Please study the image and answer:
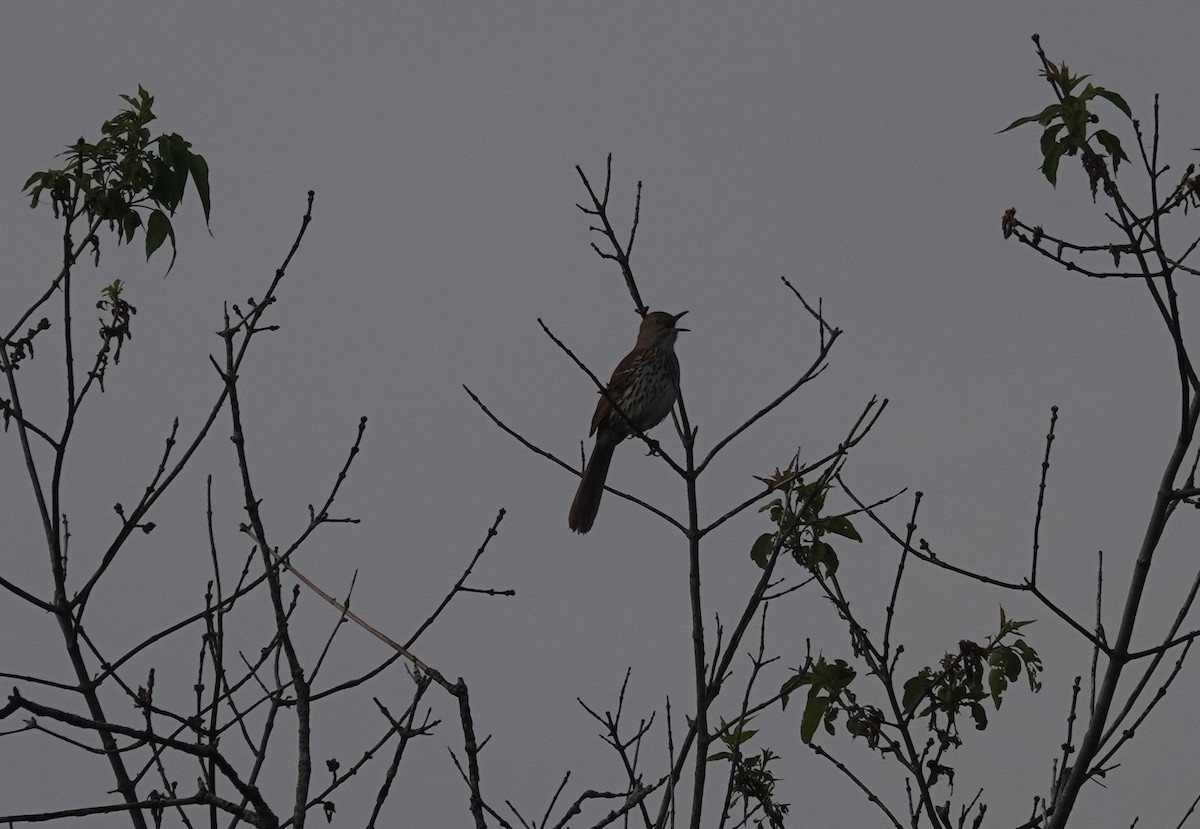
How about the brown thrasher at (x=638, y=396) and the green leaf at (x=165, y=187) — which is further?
the brown thrasher at (x=638, y=396)

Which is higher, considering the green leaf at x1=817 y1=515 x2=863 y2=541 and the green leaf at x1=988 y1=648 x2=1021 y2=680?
the green leaf at x1=817 y1=515 x2=863 y2=541

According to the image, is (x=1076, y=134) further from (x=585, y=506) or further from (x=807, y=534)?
(x=585, y=506)

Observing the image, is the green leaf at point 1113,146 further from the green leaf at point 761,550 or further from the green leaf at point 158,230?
the green leaf at point 158,230

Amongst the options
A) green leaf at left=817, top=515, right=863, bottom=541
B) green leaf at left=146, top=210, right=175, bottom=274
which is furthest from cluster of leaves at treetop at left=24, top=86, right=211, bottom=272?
green leaf at left=817, top=515, right=863, bottom=541

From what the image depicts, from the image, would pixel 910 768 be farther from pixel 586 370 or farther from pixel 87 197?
pixel 87 197

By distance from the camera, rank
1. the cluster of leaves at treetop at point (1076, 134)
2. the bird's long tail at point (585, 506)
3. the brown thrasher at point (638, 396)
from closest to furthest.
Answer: the cluster of leaves at treetop at point (1076, 134) → the bird's long tail at point (585, 506) → the brown thrasher at point (638, 396)

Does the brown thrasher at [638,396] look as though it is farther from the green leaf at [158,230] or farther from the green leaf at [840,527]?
the green leaf at [158,230]

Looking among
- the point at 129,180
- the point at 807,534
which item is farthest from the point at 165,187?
the point at 807,534

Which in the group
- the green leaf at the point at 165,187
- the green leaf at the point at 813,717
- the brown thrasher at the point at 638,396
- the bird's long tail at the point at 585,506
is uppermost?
the brown thrasher at the point at 638,396

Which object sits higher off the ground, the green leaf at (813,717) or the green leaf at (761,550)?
the green leaf at (761,550)

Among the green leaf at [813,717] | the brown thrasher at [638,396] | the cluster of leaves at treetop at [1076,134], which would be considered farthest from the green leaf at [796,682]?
the brown thrasher at [638,396]

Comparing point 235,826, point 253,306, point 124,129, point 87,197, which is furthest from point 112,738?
point 124,129

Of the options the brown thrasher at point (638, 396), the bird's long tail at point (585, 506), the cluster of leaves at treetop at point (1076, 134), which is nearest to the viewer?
the cluster of leaves at treetop at point (1076, 134)

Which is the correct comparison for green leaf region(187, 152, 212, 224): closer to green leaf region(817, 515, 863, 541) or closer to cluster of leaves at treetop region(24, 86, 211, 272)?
cluster of leaves at treetop region(24, 86, 211, 272)
